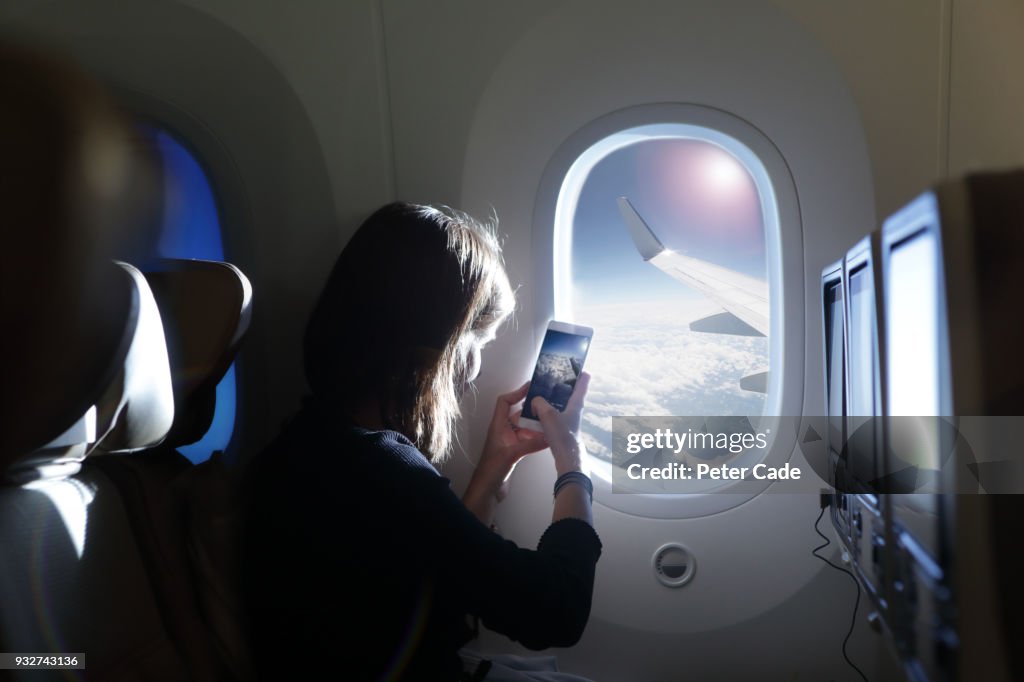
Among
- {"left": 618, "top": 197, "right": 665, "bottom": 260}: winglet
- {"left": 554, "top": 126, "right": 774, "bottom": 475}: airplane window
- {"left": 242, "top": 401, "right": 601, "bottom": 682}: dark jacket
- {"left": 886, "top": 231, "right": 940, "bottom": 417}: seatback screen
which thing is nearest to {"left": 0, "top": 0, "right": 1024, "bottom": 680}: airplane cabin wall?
{"left": 554, "top": 126, "right": 774, "bottom": 475}: airplane window

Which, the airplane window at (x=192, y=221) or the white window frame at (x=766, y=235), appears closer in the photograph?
the white window frame at (x=766, y=235)

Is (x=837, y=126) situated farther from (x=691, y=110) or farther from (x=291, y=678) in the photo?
(x=291, y=678)

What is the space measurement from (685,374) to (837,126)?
65 centimetres

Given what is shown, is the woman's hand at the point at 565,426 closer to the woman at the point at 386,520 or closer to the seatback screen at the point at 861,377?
the woman at the point at 386,520

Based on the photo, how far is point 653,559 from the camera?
1.65 meters

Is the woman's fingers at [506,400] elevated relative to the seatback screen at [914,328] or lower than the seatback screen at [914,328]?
lower

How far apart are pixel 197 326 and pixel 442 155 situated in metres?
0.73

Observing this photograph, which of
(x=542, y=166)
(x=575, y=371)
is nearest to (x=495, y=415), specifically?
(x=575, y=371)

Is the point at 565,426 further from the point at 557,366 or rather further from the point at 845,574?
the point at 845,574

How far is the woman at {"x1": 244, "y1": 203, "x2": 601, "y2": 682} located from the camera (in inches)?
41.1

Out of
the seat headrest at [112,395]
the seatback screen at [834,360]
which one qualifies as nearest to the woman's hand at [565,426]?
the seatback screen at [834,360]

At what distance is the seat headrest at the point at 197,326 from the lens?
1.17 m

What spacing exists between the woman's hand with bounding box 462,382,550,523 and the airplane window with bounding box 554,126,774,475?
0.21 metres

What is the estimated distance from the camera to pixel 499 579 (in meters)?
1.04
